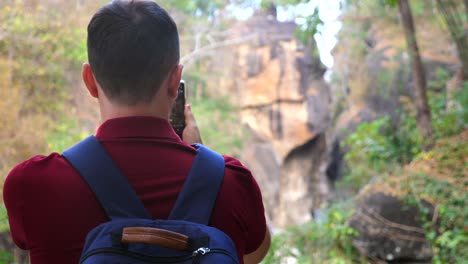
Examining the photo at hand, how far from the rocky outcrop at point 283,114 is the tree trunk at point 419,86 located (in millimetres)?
14308

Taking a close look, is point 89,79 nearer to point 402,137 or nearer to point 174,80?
point 174,80

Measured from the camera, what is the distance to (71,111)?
1103cm

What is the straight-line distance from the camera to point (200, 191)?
3.63 ft

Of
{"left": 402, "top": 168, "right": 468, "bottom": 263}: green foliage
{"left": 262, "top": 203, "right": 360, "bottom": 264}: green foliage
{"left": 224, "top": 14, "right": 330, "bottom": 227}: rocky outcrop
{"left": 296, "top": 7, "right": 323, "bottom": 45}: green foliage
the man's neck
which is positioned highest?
the man's neck

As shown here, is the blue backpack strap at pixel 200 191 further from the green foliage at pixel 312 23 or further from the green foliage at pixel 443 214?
the green foliage at pixel 443 214

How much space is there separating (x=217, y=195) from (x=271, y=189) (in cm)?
2265

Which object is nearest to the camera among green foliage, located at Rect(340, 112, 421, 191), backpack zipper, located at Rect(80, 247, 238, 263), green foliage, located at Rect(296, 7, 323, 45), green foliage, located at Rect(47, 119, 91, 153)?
backpack zipper, located at Rect(80, 247, 238, 263)

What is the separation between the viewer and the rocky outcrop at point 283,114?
76.6 ft

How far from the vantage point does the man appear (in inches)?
42.1

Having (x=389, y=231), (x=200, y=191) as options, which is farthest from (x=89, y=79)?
(x=389, y=231)

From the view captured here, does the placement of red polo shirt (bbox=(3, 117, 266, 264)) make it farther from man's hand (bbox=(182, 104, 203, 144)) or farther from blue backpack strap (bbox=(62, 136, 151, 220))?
man's hand (bbox=(182, 104, 203, 144))

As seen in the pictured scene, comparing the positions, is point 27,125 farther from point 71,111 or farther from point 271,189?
point 271,189

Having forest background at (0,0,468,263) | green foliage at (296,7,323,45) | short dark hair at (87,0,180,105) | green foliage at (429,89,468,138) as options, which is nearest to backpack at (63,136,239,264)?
short dark hair at (87,0,180,105)

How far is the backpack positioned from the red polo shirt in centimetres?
2
